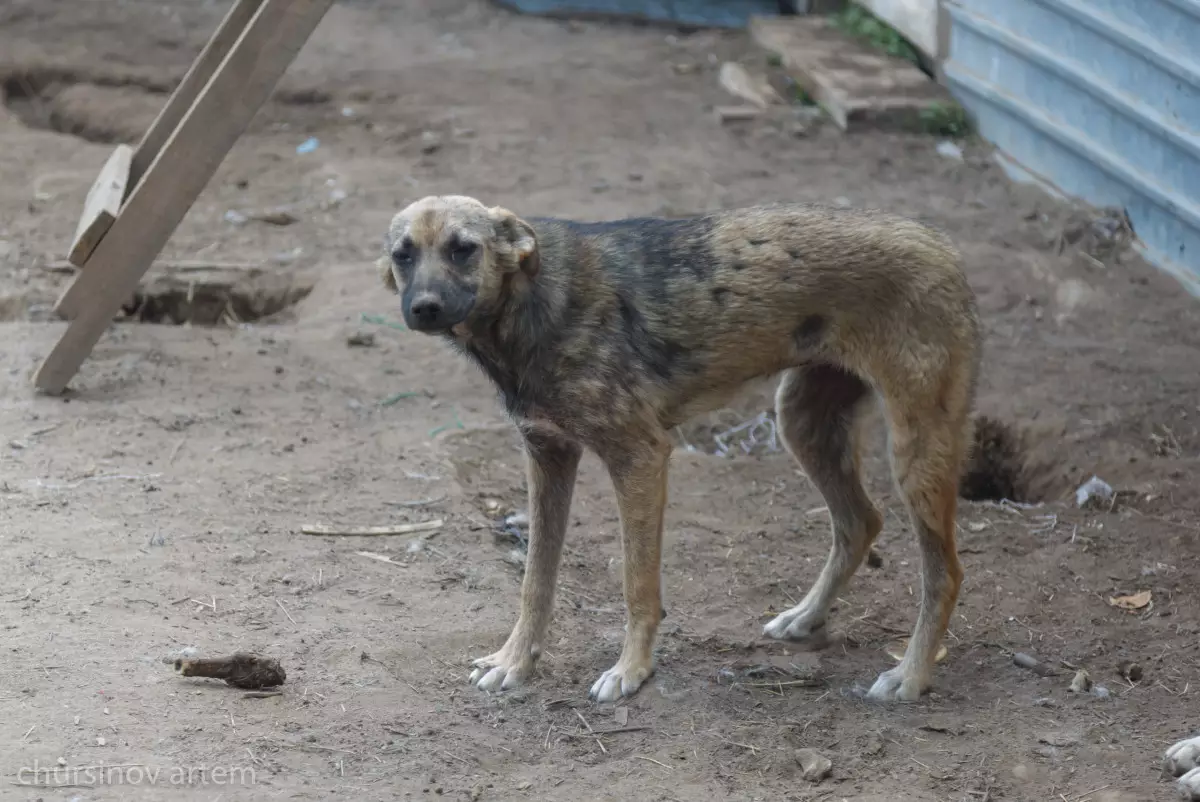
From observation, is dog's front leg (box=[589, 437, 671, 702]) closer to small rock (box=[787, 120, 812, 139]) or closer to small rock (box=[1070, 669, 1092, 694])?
small rock (box=[1070, 669, 1092, 694])

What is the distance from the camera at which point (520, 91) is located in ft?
38.1

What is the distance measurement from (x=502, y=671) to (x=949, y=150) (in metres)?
6.75

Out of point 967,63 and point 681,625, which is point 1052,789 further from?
point 967,63

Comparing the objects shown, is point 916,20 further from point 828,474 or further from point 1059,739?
point 1059,739

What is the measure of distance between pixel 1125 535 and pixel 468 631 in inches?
116

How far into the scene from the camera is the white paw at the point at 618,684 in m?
4.76

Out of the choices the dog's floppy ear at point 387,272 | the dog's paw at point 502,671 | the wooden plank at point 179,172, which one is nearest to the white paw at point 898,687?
the dog's paw at point 502,671

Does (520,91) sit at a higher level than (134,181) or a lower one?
lower

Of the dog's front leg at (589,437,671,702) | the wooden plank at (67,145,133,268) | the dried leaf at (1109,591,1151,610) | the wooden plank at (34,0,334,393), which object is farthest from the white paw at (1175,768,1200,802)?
the wooden plank at (67,145,133,268)

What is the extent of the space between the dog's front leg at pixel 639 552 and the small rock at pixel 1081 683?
1535 mm

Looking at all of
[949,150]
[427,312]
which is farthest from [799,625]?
[949,150]

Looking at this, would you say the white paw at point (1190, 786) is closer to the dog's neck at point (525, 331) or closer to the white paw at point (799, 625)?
the white paw at point (799, 625)

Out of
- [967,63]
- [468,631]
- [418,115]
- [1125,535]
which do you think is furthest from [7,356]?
[967,63]

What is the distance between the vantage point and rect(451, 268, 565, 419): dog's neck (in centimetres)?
458
